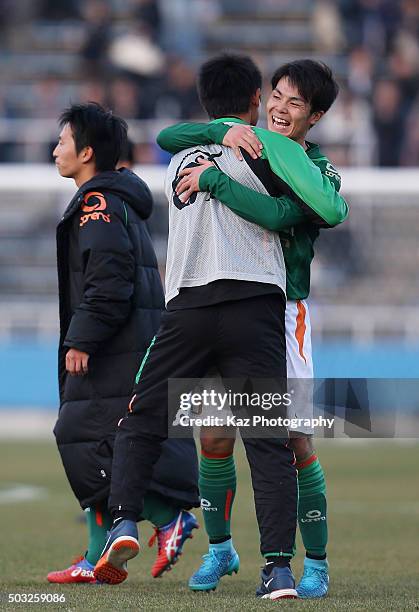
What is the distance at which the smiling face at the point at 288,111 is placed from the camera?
489 cm

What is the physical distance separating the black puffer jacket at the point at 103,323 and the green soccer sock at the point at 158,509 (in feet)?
0.19

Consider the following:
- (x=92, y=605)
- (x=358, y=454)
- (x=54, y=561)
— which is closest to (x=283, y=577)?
(x=92, y=605)

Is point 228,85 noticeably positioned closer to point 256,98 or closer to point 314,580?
point 256,98

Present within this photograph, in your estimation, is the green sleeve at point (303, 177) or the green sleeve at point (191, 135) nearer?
the green sleeve at point (303, 177)

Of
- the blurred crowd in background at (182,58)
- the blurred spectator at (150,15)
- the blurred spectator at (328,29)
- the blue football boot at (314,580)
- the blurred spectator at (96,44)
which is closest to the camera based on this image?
the blue football boot at (314,580)

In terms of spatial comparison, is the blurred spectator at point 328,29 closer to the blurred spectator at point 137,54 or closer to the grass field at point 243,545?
the blurred spectator at point 137,54

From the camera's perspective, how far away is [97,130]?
5621mm

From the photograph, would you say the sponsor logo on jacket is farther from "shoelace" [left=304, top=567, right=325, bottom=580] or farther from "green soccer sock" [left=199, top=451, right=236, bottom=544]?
"shoelace" [left=304, top=567, right=325, bottom=580]

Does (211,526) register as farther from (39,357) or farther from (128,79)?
(128,79)

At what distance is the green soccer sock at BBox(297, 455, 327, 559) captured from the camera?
5.03 m

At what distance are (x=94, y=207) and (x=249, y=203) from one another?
101cm

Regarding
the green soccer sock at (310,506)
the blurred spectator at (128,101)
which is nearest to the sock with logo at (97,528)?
the green soccer sock at (310,506)

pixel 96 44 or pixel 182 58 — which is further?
pixel 96 44

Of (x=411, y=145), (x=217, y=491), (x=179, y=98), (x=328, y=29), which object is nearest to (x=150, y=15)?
(x=328, y=29)
